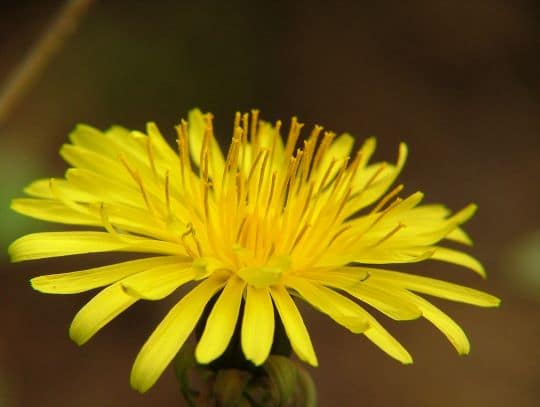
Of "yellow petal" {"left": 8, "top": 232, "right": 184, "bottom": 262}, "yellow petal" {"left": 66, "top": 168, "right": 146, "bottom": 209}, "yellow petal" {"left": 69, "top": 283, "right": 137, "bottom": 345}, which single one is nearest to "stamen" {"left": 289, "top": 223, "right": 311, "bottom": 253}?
"yellow petal" {"left": 8, "top": 232, "right": 184, "bottom": 262}

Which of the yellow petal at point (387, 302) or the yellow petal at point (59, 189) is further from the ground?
the yellow petal at point (387, 302)

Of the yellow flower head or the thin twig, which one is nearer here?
the yellow flower head

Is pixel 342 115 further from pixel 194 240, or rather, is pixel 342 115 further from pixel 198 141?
pixel 194 240

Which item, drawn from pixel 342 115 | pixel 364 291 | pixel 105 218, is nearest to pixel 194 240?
pixel 105 218

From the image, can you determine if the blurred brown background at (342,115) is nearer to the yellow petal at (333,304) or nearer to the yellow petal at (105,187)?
the yellow petal at (105,187)

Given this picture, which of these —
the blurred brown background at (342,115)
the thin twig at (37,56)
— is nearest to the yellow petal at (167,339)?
the thin twig at (37,56)

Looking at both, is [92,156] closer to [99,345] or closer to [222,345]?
[222,345]

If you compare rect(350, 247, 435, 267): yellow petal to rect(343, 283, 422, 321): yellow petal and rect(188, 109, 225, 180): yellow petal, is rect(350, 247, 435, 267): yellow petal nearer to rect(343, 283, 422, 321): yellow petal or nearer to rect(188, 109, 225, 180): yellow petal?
rect(343, 283, 422, 321): yellow petal
